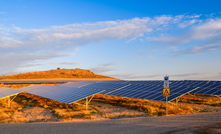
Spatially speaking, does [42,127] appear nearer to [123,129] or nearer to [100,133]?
[100,133]

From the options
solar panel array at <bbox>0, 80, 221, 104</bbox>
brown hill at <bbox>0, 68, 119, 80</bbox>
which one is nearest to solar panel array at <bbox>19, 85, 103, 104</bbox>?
solar panel array at <bbox>0, 80, 221, 104</bbox>

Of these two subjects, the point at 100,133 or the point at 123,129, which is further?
the point at 123,129

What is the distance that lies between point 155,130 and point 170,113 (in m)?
6.60

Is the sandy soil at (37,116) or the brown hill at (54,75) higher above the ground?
the brown hill at (54,75)

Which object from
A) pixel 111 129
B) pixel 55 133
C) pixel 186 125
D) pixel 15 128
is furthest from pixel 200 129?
pixel 15 128

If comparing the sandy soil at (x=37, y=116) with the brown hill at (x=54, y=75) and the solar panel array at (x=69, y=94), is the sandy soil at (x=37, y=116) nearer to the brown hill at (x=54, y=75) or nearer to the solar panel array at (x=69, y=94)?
the solar panel array at (x=69, y=94)

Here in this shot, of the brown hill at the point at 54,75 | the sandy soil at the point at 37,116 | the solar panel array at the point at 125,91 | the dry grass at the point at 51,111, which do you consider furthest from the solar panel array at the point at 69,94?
the brown hill at the point at 54,75

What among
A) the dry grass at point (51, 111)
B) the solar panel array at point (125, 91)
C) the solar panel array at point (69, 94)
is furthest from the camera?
the solar panel array at point (125, 91)

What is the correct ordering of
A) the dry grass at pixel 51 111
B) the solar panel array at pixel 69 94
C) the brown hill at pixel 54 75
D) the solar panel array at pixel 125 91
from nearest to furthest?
the dry grass at pixel 51 111
the solar panel array at pixel 69 94
the solar panel array at pixel 125 91
the brown hill at pixel 54 75

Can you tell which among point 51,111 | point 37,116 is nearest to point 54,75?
point 51,111

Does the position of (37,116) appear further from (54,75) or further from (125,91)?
(54,75)

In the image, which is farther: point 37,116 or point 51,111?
point 51,111

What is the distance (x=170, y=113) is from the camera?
16188 millimetres

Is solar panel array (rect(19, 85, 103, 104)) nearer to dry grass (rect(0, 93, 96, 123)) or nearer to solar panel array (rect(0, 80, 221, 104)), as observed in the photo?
solar panel array (rect(0, 80, 221, 104))
